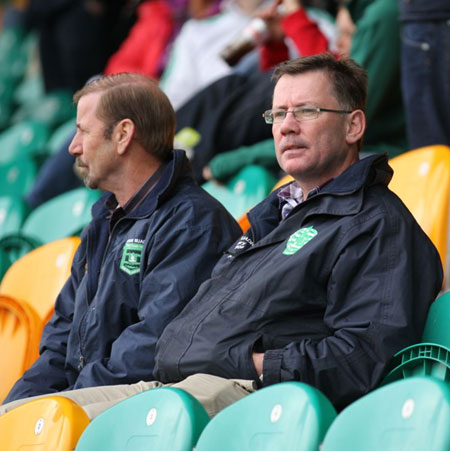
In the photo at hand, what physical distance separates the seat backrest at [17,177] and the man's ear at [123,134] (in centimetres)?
261

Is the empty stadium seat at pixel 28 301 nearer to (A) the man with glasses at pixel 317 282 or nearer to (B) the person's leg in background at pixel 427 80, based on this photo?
(A) the man with glasses at pixel 317 282

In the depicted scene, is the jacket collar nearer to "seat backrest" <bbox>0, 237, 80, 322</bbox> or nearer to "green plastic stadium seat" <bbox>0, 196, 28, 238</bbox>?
"seat backrest" <bbox>0, 237, 80, 322</bbox>

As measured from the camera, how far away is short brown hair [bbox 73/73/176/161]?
296 cm

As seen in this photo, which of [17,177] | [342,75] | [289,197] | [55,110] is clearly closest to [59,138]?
[17,177]

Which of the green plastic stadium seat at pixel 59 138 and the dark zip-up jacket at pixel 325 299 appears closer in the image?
the dark zip-up jacket at pixel 325 299

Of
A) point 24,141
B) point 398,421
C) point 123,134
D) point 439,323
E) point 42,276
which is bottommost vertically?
point 24,141

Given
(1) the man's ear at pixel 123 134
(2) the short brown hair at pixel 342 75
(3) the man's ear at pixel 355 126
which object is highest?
(2) the short brown hair at pixel 342 75

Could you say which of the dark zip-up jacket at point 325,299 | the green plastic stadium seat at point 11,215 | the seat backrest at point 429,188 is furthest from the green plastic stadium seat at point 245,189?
the dark zip-up jacket at point 325,299

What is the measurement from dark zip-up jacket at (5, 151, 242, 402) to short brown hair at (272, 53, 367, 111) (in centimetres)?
52

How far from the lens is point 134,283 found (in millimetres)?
2725

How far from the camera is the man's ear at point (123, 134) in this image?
116 inches

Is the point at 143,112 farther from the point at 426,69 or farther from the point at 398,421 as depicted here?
the point at 398,421

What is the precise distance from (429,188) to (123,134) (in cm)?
91

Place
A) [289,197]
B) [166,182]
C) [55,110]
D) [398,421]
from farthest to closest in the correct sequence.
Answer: [55,110] < [166,182] < [289,197] < [398,421]
